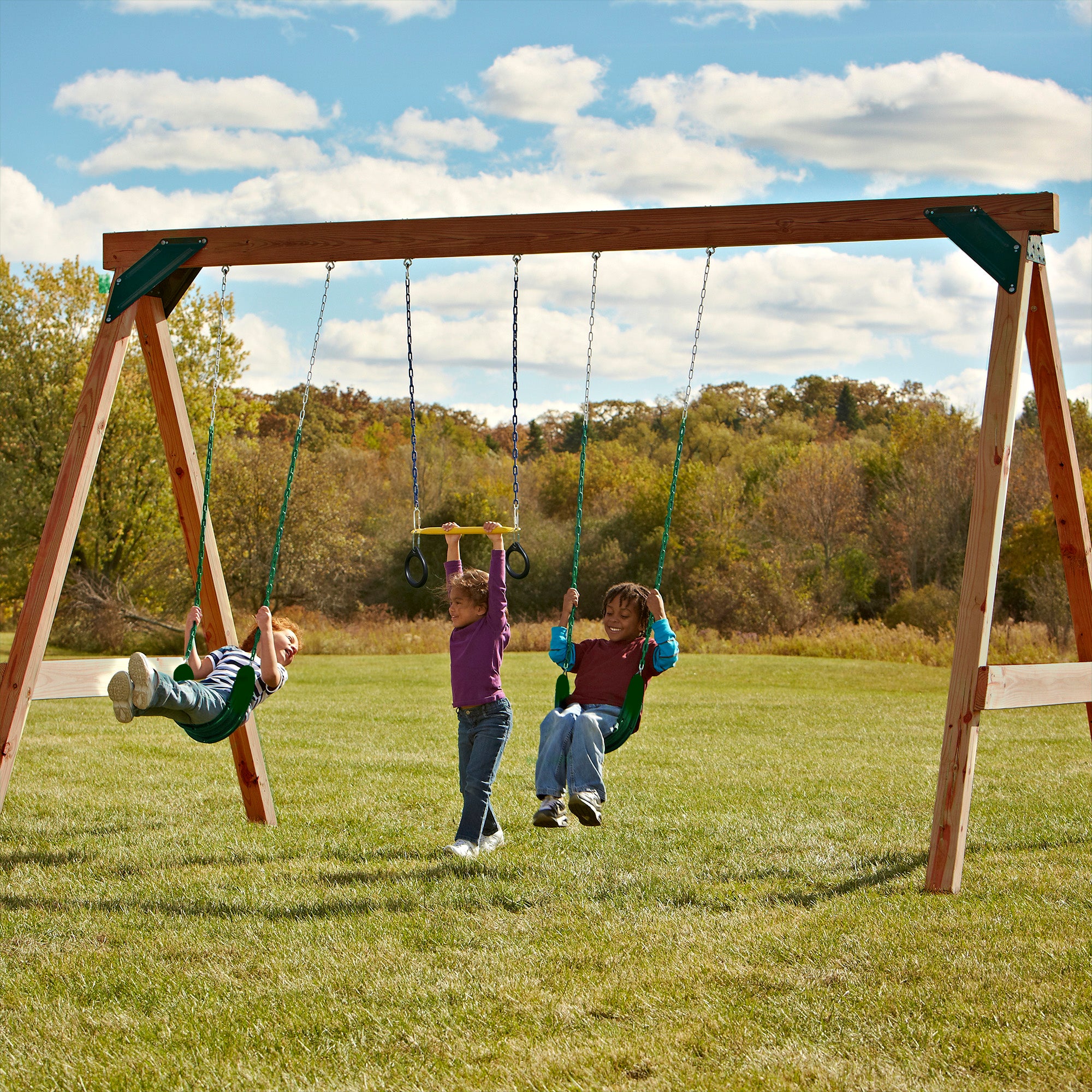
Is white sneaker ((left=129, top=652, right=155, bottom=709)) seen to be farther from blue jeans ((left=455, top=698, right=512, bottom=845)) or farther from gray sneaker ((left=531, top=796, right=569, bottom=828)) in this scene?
gray sneaker ((left=531, top=796, right=569, bottom=828))

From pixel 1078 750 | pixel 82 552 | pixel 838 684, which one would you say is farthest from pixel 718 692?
pixel 82 552

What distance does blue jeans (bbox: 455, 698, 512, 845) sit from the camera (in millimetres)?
5969

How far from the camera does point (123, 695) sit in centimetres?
531

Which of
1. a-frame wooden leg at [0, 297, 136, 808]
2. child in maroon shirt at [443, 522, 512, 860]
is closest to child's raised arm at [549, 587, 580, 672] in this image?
child in maroon shirt at [443, 522, 512, 860]

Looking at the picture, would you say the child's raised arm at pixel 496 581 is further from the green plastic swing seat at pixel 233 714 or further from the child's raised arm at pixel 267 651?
the green plastic swing seat at pixel 233 714

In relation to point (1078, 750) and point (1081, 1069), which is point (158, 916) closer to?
point (1081, 1069)

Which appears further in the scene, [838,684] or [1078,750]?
[838,684]

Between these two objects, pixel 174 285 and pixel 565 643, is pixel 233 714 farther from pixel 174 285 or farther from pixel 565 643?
pixel 174 285

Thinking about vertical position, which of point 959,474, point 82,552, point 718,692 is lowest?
point 718,692

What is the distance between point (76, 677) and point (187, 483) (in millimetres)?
1285

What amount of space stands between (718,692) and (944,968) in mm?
13555

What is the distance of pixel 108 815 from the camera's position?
7383 millimetres

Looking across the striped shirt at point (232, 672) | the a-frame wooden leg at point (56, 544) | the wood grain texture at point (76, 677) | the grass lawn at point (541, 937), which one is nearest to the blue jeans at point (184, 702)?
the striped shirt at point (232, 672)

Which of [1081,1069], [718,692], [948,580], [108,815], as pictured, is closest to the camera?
[1081,1069]
